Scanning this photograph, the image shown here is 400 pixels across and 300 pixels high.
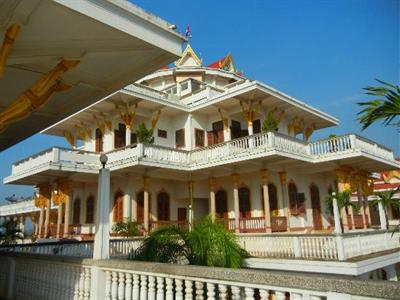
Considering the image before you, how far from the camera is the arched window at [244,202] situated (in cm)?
1989

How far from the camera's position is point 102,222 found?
5.45 metres

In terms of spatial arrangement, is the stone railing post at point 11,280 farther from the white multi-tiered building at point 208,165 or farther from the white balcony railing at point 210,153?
the white balcony railing at point 210,153

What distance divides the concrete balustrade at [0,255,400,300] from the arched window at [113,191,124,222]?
11.9 metres

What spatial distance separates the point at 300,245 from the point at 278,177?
7.68 metres

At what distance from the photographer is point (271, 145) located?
16.2 m

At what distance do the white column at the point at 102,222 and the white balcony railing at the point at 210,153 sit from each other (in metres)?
11.3

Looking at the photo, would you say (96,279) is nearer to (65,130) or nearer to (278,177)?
(278,177)

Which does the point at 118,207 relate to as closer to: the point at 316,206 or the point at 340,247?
the point at 316,206

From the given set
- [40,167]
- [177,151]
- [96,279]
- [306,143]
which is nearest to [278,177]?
[306,143]

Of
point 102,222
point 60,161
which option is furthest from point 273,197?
point 102,222

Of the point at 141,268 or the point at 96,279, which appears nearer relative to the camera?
the point at 141,268

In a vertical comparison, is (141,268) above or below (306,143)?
below

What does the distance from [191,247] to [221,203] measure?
512 inches

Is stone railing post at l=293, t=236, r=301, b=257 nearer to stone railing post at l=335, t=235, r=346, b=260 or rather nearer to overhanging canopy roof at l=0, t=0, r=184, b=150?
stone railing post at l=335, t=235, r=346, b=260
